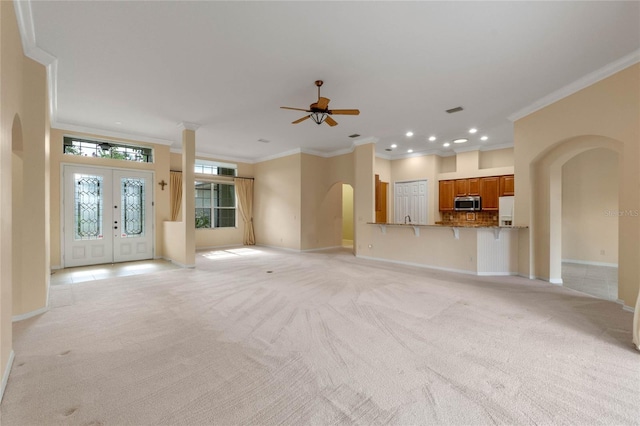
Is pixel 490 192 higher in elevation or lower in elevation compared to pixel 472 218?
higher

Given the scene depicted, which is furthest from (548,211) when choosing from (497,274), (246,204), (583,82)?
(246,204)

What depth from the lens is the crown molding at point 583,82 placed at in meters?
3.50

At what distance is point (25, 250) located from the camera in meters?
3.49

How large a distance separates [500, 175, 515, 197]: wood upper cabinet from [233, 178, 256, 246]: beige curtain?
806 cm

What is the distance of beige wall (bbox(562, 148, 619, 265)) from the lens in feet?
20.8

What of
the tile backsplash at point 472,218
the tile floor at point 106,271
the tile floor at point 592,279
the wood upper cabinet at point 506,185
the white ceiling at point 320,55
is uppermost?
the white ceiling at point 320,55

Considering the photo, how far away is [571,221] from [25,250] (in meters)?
10.7

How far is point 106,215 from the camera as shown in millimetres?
6848

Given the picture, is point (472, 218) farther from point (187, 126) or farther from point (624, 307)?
point (187, 126)

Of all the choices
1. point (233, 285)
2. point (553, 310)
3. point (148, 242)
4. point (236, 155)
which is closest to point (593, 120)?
point (553, 310)

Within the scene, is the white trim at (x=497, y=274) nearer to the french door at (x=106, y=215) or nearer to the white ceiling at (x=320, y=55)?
the white ceiling at (x=320, y=55)

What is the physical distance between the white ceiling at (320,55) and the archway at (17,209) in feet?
4.18

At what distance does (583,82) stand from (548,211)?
217cm

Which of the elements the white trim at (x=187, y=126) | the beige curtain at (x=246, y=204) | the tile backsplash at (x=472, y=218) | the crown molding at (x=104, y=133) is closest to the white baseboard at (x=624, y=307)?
the tile backsplash at (x=472, y=218)
